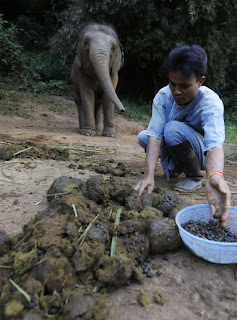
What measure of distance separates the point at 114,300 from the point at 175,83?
1.65 meters

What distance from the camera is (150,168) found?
2.70 metres

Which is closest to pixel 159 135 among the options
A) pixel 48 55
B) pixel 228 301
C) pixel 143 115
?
pixel 228 301

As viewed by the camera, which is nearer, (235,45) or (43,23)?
(235,45)

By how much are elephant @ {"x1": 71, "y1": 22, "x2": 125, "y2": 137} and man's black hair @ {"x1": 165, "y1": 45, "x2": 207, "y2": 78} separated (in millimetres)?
3178

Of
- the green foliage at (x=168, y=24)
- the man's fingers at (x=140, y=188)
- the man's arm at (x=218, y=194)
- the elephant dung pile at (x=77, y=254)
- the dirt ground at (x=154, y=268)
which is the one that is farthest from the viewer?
the green foliage at (x=168, y=24)

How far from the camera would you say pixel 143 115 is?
9875mm

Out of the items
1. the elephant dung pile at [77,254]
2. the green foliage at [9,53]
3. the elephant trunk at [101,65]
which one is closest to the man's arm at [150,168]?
the elephant dung pile at [77,254]

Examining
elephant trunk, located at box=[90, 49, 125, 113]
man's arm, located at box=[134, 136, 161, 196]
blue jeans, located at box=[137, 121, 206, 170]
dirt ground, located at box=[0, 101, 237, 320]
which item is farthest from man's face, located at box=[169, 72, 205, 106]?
elephant trunk, located at box=[90, 49, 125, 113]

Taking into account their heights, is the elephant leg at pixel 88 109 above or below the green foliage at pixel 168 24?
below

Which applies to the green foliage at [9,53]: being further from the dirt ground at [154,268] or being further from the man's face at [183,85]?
the man's face at [183,85]

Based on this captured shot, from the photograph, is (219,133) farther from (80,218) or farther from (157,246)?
(80,218)

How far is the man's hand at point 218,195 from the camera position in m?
1.82

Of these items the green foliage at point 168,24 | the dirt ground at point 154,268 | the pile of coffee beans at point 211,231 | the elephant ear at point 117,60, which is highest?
the green foliage at point 168,24

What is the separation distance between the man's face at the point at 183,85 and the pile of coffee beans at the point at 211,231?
3.55 feet
